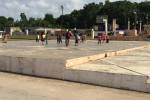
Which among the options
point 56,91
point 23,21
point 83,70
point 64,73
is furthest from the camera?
point 23,21

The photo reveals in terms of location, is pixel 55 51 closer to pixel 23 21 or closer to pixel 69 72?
pixel 69 72

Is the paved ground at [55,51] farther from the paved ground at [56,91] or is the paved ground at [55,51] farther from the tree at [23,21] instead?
the tree at [23,21]

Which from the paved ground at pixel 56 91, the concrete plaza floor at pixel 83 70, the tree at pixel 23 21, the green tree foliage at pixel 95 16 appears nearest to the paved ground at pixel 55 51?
the concrete plaza floor at pixel 83 70

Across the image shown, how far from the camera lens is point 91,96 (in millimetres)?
11789

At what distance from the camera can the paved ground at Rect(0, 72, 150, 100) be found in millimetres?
11609

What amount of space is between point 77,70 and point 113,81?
1.73 m

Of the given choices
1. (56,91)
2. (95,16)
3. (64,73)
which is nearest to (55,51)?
(64,73)

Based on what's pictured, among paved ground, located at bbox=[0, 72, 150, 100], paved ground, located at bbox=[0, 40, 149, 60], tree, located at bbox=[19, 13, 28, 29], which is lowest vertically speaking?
paved ground, located at bbox=[0, 72, 150, 100]

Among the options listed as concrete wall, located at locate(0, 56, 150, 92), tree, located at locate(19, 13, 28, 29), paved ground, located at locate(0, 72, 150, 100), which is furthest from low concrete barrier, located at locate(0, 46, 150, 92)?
tree, located at locate(19, 13, 28, 29)

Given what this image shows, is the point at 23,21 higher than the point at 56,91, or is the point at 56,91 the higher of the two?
the point at 23,21

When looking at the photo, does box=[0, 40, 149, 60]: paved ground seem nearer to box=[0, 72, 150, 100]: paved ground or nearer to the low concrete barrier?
the low concrete barrier

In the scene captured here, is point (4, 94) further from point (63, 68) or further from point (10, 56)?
point (10, 56)

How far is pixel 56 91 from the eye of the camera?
1271cm

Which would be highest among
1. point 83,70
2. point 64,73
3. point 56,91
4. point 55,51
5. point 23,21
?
point 23,21
